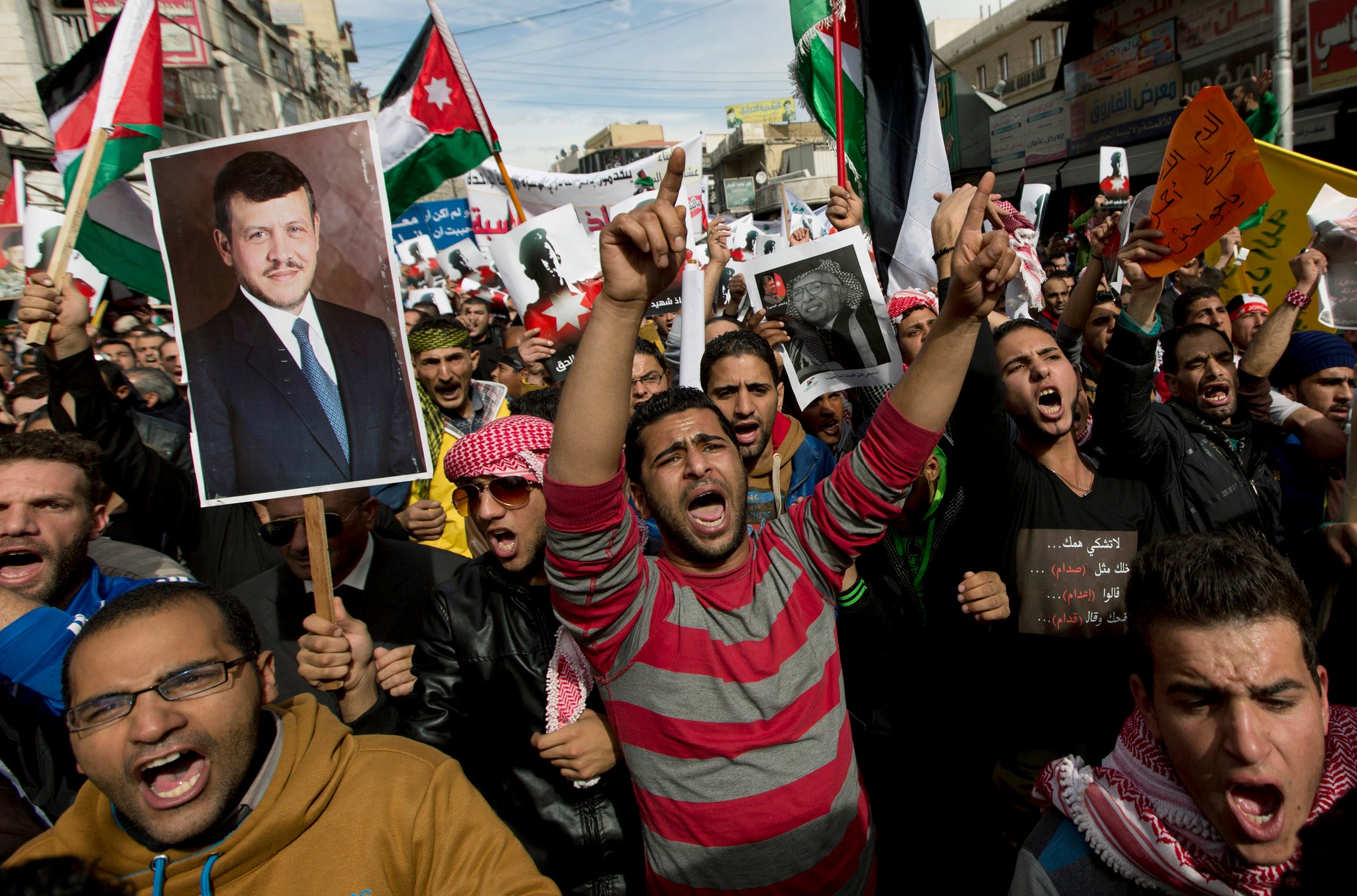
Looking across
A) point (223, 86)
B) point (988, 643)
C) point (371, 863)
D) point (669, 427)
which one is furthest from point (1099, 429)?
point (223, 86)

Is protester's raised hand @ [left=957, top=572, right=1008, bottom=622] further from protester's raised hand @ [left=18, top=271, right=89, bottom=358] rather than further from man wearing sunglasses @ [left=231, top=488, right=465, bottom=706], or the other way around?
protester's raised hand @ [left=18, top=271, right=89, bottom=358]

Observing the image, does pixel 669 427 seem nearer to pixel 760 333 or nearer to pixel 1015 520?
pixel 1015 520

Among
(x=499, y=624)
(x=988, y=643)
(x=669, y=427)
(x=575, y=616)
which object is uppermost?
(x=669, y=427)

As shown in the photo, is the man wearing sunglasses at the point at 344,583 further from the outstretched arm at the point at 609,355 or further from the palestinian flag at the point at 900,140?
the palestinian flag at the point at 900,140

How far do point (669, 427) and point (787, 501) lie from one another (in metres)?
1.19

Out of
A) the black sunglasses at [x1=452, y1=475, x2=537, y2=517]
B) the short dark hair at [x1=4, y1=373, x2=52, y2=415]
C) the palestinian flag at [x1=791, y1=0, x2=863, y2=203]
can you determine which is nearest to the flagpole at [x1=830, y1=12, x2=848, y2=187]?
the palestinian flag at [x1=791, y1=0, x2=863, y2=203]

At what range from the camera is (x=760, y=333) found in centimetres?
422

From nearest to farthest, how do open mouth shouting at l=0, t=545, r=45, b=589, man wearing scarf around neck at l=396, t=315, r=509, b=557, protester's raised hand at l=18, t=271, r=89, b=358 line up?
1. open mouth shouting at l=0, t=545, r=45, b=589
2. protester's raised hand at l=18, t=271, r=89, b=358
3. man wearing scarf around neck at l=396, t=315, r=509, b=557

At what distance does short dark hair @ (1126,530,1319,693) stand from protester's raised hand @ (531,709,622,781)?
1.17 meters

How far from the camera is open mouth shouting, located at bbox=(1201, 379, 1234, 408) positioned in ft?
11.1

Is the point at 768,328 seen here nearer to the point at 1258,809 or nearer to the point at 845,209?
the point at 845,209

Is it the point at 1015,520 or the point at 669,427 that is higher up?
the point at 669,427

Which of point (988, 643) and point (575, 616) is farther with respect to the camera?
point (988, 643)

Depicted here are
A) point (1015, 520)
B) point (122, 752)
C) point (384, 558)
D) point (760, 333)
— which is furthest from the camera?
point (760, 333)
